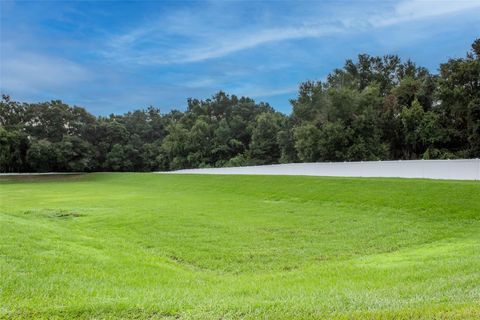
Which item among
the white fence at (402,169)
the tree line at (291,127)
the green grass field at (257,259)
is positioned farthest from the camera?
the tree line at (291,127)

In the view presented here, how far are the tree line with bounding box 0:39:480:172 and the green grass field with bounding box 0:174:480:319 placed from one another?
50.5 feet

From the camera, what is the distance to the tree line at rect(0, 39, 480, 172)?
2717 centimetres

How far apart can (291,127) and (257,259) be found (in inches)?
1210

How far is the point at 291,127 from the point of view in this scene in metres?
37.0

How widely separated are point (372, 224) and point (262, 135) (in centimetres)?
3168

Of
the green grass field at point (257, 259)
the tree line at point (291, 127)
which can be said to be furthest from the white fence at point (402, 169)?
the tree line at point (291, 127)

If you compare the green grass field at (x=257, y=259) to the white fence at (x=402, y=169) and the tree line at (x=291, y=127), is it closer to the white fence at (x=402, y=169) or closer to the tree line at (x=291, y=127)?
the white fence at (x=402, y=169)

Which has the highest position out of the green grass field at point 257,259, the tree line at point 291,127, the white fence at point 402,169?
the tree line at point 291,127

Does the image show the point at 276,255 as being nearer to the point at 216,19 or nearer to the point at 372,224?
the point at 372,224

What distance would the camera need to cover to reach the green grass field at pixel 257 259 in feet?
12.2

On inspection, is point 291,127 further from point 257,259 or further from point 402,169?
Result: point 257,259

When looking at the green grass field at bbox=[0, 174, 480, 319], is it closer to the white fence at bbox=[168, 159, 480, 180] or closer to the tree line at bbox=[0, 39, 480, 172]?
the white fence at bbox=[168, 159, 480, 180]

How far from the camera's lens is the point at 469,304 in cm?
345

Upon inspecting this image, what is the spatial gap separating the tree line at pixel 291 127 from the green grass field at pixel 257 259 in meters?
15.4
